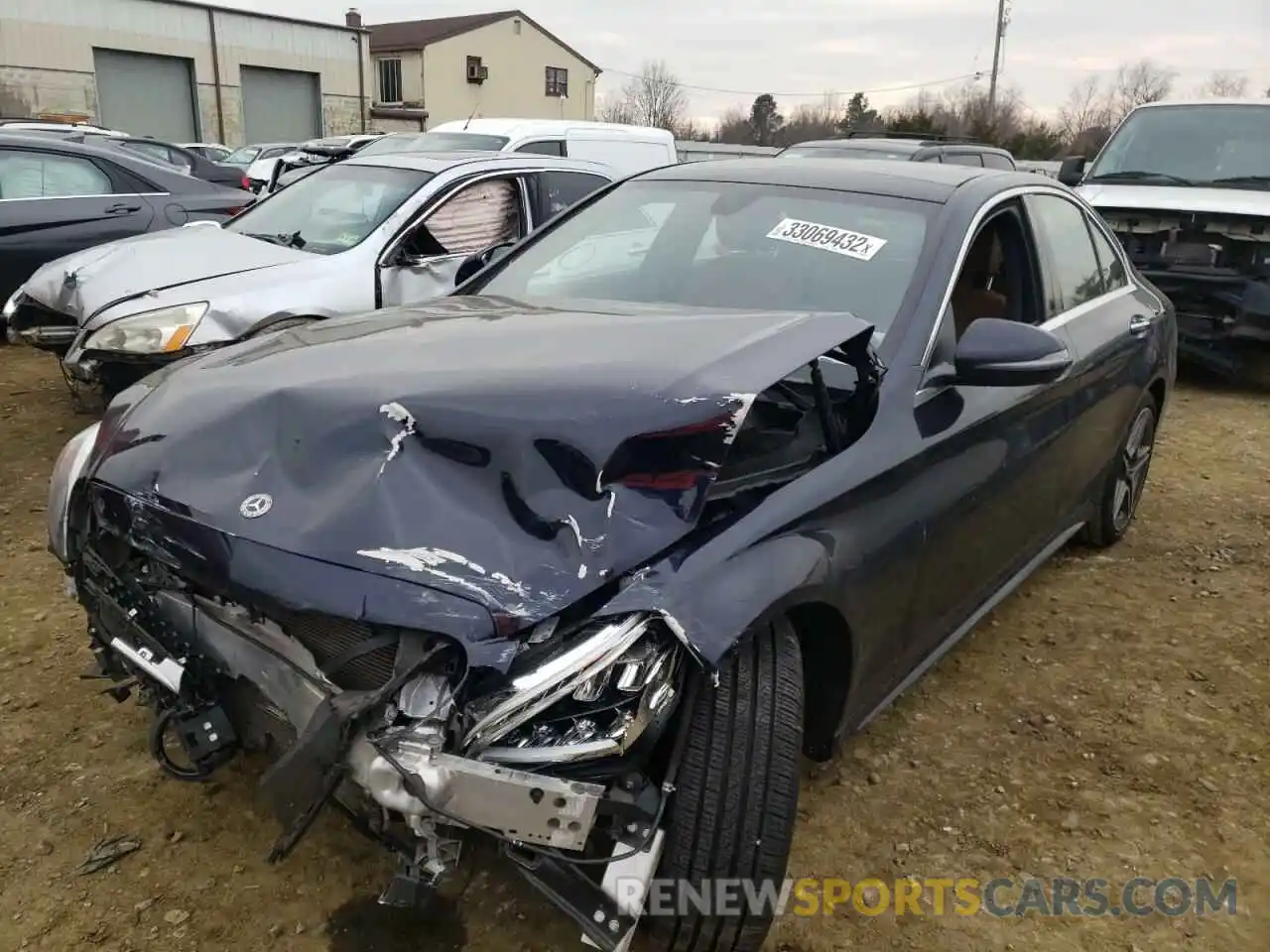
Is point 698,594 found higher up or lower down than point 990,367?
lower down

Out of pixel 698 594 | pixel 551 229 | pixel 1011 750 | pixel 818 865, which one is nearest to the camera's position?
pixel 698 594

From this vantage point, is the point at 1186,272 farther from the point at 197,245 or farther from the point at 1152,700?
the point at 197,245

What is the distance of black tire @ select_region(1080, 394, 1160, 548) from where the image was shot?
13.7 feet

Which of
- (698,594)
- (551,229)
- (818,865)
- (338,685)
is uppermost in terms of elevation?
(551,229)

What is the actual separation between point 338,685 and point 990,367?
1.76 metres

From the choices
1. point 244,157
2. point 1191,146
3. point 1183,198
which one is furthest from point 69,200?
point 244,157

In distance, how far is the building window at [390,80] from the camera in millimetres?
44334

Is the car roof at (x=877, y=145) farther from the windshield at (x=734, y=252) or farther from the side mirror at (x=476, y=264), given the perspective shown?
the windshield at (x=734, y=252)

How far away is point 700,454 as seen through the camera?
2.00 metres

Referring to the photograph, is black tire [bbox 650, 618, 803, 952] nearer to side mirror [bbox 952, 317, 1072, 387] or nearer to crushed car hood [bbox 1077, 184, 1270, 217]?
side mirror [bbox 952, 317, 1072, 387]

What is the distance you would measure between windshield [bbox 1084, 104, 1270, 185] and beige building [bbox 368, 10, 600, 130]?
35.6 meters

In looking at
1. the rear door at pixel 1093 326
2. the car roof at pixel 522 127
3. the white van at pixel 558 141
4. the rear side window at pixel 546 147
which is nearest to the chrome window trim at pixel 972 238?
the rear door at pixel 1093 326

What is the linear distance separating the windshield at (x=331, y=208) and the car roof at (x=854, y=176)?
7.96ft

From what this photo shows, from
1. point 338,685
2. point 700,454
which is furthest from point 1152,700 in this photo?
point 338,685
